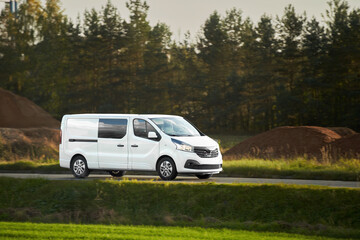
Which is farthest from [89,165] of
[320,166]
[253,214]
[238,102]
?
[238,102]

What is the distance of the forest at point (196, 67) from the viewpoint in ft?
198

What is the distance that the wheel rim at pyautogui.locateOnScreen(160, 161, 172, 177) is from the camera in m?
17.3

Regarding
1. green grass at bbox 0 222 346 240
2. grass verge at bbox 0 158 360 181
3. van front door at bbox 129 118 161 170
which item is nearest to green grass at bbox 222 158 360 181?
grass verge at bbox 0 158 360 181

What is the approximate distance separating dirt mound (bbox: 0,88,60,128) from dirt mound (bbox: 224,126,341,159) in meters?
26.4

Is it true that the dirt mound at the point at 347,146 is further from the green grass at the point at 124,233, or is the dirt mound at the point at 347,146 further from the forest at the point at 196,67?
the forest at the point at 196,67

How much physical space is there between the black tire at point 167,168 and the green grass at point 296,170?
4.44 meters

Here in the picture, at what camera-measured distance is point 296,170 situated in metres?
20.9

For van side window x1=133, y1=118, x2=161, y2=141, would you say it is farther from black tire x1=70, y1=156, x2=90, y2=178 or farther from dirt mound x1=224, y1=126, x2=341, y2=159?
dirt mound x1=224, y1=126, x2=341, y2=159

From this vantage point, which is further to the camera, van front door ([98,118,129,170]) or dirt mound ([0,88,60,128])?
dirt mound ([0,88,60,128])

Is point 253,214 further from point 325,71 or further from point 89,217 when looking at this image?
point 325,71

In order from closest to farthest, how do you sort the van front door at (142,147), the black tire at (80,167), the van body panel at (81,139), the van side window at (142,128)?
the van front door at (142,147) → the van side window at (142,128) → the van body panel at (81,139) → the black tire at (80,167)

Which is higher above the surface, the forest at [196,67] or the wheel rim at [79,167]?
Result: the forest at [196,67]

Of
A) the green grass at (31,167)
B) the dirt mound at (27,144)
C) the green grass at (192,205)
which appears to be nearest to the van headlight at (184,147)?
the green grass at (192,205)

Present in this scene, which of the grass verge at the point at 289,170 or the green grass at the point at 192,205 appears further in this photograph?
the grass verge at the point at 289,170
